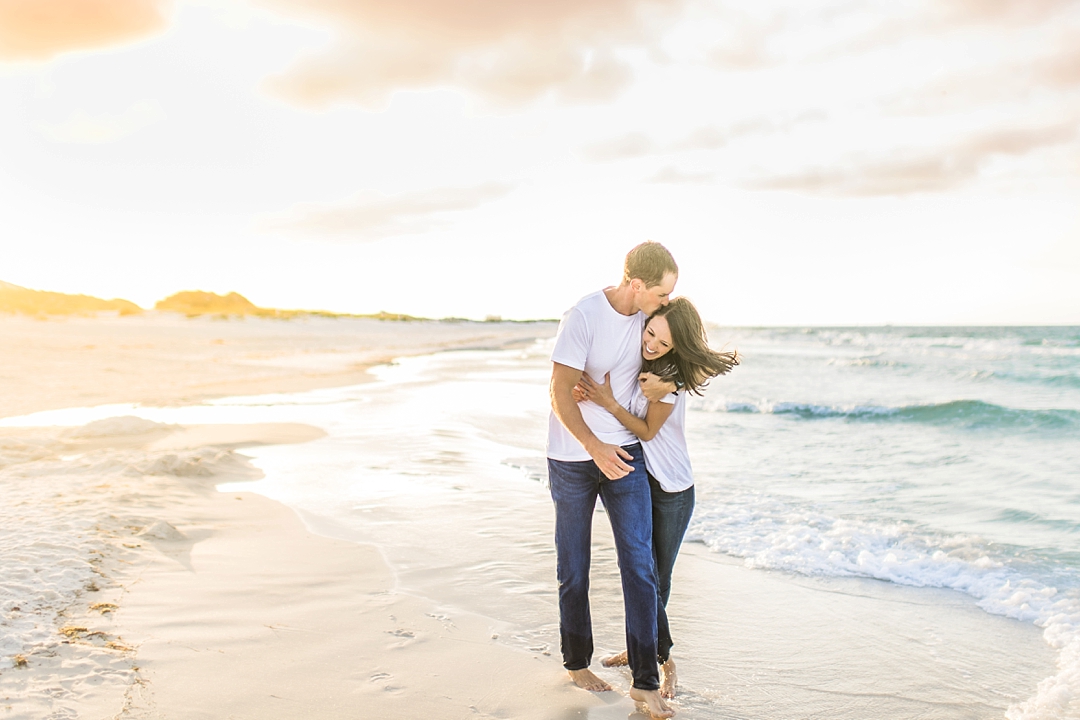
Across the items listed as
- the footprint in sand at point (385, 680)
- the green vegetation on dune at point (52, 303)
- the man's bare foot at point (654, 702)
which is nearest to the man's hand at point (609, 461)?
the man's bare foot at point (654, 702)

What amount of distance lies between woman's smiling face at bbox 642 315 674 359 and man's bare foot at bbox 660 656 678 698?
59.7 inches

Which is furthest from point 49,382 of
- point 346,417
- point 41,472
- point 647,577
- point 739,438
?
point 647,577

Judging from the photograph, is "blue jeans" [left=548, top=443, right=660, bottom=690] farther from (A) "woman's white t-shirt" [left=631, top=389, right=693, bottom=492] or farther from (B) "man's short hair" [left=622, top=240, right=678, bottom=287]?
(B) "man's short hair" [left=622, top=240, right=678, bottom=287]

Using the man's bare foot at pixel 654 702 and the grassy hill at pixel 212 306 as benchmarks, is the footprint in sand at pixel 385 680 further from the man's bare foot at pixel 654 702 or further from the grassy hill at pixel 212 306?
the grassy hill at pixel 212 306

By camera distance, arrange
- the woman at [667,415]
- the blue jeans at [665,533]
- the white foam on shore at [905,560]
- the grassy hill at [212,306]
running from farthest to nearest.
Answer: the grassy hill at [212,306], the white foam on shore at [905,560], the blue jeans at [665,533], the woman at [667,415]

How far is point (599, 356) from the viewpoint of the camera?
3.12 m

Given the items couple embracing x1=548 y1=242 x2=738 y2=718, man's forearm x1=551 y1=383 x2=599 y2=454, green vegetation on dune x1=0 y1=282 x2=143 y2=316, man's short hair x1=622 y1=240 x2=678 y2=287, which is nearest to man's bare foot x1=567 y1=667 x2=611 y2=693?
couple embracing x1=548 y1=242 x2=738 y2=718

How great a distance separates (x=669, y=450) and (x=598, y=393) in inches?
19.4

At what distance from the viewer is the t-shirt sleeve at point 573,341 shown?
120 inches

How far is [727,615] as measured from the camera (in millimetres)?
4355

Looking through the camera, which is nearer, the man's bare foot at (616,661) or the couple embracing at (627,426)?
the couple embracing at (627,426)

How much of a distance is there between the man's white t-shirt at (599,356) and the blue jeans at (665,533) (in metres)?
0.37

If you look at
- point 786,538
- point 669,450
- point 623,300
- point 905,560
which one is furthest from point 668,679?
point 905,560

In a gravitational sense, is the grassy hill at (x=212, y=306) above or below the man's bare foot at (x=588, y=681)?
above
